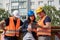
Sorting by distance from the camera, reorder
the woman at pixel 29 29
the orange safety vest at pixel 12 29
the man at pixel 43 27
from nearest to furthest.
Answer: the man at pixel 43 27 → the woman at pixel 29 29 → the orange safety vest at pixel 12 29

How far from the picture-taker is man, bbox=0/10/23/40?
1041 cm

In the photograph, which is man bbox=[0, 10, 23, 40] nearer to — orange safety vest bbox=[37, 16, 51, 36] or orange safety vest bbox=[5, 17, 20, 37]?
orange safety vest bbox=[5, 17, 20, 37]

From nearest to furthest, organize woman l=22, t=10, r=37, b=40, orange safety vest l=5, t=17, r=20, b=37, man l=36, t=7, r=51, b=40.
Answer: man l=36, t=7, r=51, b=40 → woman l=22, t=10, r=37, b=40 → orange safety vest l=5, t=17, r=20, b=37

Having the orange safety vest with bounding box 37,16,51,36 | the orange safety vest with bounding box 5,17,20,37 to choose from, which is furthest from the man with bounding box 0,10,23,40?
the orange safety vest with bounding box 37,16,51,36

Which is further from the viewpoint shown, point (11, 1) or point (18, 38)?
point (11, 1)

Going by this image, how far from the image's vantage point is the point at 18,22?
10.4 m

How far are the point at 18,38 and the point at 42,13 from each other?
109 centimetres

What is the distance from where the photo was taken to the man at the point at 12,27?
10414 mm

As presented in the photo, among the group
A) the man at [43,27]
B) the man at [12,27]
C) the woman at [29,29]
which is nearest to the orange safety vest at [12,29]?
the man at [12,27]

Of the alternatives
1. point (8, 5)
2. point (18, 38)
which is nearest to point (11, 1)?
point (8, 5)

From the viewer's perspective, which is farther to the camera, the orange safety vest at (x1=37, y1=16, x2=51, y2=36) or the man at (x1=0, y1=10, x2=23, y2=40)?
the man at (x1=0, y1=10, x2=23, y2=40)

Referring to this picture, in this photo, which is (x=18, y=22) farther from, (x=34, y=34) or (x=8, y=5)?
(x=8, y=5)

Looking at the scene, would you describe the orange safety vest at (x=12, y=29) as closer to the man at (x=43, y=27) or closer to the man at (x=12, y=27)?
the man at (x=12, y=27)

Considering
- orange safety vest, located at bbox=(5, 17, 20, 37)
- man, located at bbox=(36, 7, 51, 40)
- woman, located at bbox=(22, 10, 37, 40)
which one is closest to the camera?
man, located at bbox=(36, 7, 51, 40)
